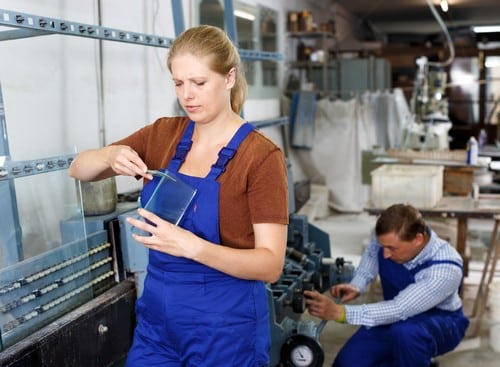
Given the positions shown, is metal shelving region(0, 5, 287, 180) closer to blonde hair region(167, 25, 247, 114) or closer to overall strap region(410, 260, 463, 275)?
blonde hair region(167, 25, 247, 114)

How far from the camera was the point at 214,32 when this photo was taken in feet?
4.29

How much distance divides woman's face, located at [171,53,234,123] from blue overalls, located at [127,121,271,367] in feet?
0.27

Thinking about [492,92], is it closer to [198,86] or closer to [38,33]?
[38,33]

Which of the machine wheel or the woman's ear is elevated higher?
the woman's ear

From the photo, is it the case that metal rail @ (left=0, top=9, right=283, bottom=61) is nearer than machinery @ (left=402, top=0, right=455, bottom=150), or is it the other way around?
metal rail @ (left=0, top=9, right=283, bottom=61)

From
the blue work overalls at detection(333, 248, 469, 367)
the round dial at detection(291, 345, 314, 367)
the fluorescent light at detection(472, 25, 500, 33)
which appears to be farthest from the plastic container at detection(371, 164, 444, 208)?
the fluorescent light at detection(472, 25, 500, 33)

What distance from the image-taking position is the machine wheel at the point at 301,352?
223cm

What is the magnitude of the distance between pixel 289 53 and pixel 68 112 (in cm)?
404

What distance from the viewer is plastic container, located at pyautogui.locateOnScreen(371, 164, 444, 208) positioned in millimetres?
3561

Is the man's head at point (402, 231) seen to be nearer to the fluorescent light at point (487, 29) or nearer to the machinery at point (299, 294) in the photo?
the machinery at point (299, 294)

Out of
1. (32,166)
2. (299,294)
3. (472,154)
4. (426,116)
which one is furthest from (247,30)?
(32,166)

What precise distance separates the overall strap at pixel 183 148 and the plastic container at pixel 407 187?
2.40 meters

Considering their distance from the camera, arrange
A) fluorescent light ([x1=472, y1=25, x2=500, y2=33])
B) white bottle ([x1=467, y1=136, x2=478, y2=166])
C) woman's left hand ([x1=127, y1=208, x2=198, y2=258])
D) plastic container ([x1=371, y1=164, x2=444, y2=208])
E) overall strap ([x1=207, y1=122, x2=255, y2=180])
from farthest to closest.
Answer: fluorescent light ([x1=472, y1=25, x2=500, y2=33]) < white bottle ([x1=467, y1=136, x2=478, y2=166]) < plastic container ([x1=371, y1=164, x2=444, y2=208]) < overall strap ([x1=207, y1=122, x2=255, y2=180]) < woman's left hand ([x1=127, y1=208, x2=198, y2=258])

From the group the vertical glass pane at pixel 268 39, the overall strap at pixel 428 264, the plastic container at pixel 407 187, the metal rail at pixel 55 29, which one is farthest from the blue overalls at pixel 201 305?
the vertical glass pane at pixel 268 39
